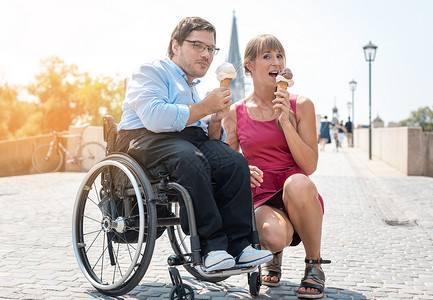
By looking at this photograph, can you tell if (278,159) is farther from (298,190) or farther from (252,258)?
(252,258)

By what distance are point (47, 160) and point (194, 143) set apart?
43.7 ft

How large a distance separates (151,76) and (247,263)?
1.21m

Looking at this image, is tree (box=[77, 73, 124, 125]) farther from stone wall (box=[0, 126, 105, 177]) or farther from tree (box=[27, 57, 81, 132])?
stone wall (box=[0, 126, 105, 177])

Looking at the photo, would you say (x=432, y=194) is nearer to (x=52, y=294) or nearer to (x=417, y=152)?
(x=417, y=152)

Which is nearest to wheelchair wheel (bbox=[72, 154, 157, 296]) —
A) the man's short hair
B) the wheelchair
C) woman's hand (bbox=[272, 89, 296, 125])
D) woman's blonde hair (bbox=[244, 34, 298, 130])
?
the wheelchair

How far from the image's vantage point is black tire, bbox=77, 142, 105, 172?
15641 millimetres

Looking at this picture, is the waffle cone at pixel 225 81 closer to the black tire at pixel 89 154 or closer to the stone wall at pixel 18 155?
the black tire at pixel 89 154

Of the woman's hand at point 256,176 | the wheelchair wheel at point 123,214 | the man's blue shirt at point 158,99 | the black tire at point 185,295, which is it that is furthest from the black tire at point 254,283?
the man's blue shirt at point 158,99

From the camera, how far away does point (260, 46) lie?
3975 millimetres

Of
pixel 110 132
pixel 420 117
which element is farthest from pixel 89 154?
pixel 420 117

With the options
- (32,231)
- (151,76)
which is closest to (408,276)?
(151,76)

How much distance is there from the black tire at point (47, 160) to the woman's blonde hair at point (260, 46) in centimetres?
1278

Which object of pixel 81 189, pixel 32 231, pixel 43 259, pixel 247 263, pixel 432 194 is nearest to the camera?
pixel 247 263

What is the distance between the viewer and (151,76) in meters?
3.39
